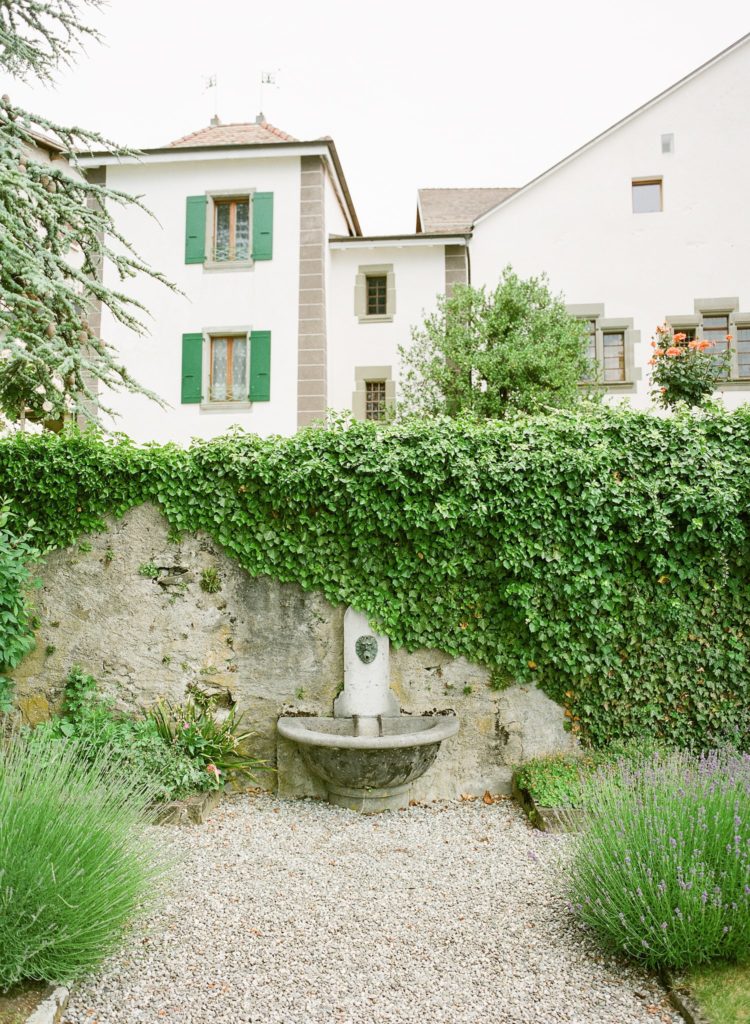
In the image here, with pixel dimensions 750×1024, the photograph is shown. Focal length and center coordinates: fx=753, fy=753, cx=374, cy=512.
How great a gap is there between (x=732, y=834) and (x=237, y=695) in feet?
12.1

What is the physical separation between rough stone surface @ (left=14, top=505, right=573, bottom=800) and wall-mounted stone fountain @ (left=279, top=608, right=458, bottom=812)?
106 mm

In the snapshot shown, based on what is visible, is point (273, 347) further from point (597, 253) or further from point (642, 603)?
point (642, 603)

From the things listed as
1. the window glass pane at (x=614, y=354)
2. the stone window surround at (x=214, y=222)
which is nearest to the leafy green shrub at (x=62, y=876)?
the stone window surround at (x=214, y=222)

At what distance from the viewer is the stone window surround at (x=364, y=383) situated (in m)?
14.8

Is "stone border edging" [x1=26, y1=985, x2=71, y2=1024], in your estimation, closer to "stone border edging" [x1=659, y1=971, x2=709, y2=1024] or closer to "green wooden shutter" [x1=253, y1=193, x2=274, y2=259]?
"stone border edging" [x1=659, y1=971, x2=709, y2=1024]

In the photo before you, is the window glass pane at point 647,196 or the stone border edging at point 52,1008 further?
the window glass pane at point 647,196

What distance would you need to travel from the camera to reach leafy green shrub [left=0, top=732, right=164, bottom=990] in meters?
2.90

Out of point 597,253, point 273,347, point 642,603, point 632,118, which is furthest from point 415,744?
point 632,118

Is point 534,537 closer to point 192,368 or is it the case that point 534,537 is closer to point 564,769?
point 564,769

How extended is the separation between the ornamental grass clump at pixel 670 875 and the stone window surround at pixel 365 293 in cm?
1242

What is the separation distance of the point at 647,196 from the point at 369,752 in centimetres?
1353

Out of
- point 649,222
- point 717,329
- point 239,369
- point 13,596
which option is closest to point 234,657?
point 13,596

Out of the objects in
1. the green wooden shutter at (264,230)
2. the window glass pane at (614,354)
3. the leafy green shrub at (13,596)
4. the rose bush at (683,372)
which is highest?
the green wooden shutter at (264,230)

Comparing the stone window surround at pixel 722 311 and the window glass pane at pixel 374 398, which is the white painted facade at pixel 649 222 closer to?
the stone window surround at pixel 722 311
